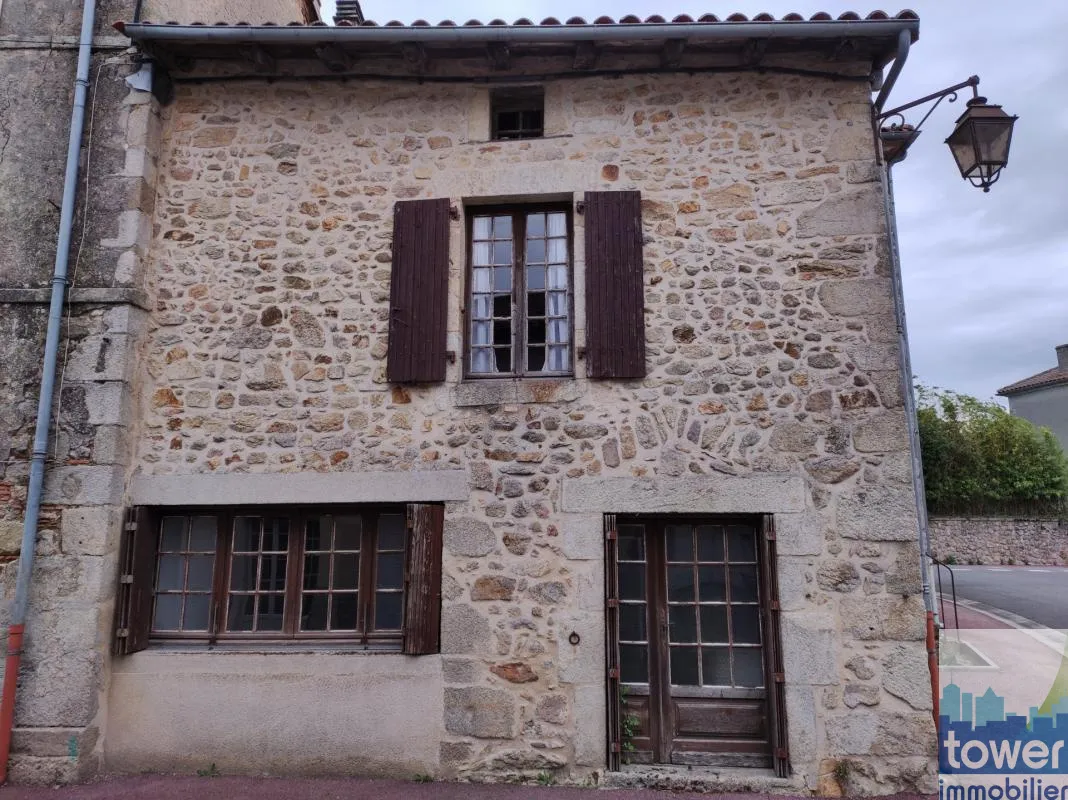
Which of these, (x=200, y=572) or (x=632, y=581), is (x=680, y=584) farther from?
(x=200, y=572)

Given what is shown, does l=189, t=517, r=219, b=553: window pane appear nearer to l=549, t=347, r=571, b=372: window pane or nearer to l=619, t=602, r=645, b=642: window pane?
l=549, t=347, r=571, b=372: window pane

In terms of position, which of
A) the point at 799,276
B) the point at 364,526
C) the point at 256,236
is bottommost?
the point at 364,526

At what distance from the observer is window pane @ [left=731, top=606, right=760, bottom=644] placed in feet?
14.2

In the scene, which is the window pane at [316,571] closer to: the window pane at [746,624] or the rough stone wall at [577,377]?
the rough stone wall at [577,377]

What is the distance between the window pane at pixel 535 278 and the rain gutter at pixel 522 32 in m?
1.54

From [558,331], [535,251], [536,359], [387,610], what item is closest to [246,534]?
[387,610]

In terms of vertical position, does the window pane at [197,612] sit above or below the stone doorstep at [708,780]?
above

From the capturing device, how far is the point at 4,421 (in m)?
4.53

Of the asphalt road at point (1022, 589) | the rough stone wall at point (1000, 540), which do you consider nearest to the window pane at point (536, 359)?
the asphalt road at point (1022, 589)

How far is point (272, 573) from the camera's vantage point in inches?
184

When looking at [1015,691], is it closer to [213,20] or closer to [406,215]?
[406,215]

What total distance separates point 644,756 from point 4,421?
476cm

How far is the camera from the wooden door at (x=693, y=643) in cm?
424

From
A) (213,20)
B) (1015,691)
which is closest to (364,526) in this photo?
(213,20)
